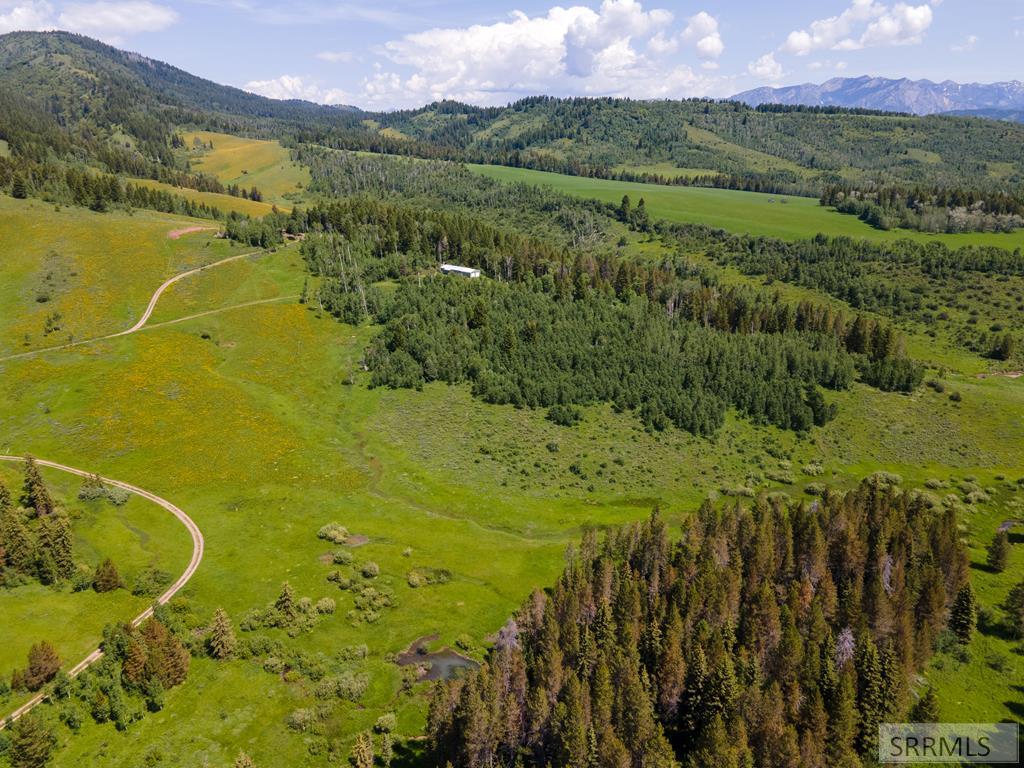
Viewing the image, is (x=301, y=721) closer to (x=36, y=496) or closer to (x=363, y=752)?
(x=363, y=752)

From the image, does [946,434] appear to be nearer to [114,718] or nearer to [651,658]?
[651,658]

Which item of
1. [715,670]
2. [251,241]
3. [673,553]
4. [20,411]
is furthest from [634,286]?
[20,411]

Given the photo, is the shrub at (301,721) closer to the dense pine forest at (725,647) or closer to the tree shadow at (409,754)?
the tree shadow at (409,754)

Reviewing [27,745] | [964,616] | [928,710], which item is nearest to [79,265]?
[27,745]

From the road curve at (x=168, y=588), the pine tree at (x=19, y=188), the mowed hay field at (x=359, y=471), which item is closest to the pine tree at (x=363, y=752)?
the mowed hay field at (x=359, y=471)

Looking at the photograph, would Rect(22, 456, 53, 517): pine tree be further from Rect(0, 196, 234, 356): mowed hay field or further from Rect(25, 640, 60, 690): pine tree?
Rect(0, 196, 234, 356): mowed hay field

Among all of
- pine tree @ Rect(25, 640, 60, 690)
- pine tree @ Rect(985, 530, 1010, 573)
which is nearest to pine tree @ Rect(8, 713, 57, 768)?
pine tree @ Rect(25, 640, 60, 690)

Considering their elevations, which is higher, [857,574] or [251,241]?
[251,241]
